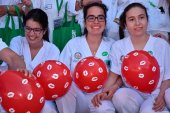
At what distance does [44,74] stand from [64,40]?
3.42ft

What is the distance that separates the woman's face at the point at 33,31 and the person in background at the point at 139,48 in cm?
73

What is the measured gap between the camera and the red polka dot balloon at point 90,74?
10.4 ft

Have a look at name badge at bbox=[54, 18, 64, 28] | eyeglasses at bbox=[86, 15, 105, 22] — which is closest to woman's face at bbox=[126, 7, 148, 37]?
eyeglasses at bbox=[86, 15, 105, 22]

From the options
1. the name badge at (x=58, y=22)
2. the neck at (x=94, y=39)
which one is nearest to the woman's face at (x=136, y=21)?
Result: the neck at (x=94, y=39)

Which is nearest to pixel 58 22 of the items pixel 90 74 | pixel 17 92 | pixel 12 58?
pixel 90 74

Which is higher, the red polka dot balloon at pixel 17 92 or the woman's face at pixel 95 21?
the woman's face at pixel 95 21

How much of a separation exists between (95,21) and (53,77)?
2.67 ft

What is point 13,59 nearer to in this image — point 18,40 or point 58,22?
point 18,40

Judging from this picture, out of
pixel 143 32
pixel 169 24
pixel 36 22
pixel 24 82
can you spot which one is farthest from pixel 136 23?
pixel 24 82

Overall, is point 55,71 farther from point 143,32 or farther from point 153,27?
point 153,27

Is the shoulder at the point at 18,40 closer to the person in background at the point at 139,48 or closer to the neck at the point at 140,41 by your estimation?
the person in background at the point at 139,48

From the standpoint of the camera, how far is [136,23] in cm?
338

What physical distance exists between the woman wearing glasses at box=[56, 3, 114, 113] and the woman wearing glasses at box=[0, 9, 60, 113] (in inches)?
6.3

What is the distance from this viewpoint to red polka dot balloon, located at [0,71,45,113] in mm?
2666
